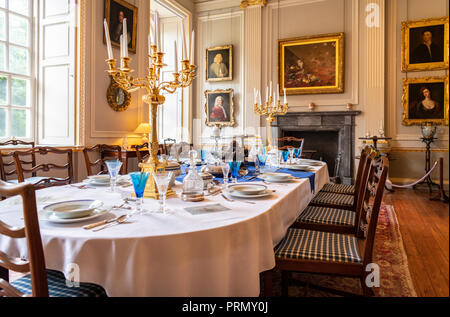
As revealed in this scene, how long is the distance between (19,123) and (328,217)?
4.16 metres

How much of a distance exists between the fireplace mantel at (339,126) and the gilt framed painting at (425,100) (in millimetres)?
877

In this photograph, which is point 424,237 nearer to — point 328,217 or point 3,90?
point 328,217

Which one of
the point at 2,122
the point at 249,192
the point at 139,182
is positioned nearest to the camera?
the point at 139,182

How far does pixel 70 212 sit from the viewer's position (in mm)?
1057

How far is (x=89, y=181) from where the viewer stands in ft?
6.14

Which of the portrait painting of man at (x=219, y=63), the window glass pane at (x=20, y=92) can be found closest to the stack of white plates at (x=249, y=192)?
the window glass pane at (x=20, y=92)

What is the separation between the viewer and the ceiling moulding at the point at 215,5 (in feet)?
22.3

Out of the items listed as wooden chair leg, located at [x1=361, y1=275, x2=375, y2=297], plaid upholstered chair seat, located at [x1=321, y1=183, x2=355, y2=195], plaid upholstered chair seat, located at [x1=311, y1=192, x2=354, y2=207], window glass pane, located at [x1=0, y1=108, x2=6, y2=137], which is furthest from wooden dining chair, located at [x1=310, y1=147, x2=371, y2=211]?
window glass pane, located at [x1=0, y1=108, x2=6, y2=137]

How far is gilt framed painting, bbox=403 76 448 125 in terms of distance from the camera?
5.50m

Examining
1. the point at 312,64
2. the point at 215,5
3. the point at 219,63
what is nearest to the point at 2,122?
the point at 219,63

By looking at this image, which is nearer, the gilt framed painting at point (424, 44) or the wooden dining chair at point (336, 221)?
the wooden dining chair at point (336, 221)

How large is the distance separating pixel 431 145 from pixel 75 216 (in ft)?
20.2

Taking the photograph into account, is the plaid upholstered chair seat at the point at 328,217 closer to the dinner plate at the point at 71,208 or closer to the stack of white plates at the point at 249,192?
the stack of white plates at the point at 249,192

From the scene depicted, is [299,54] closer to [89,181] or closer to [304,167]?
[304,167]
